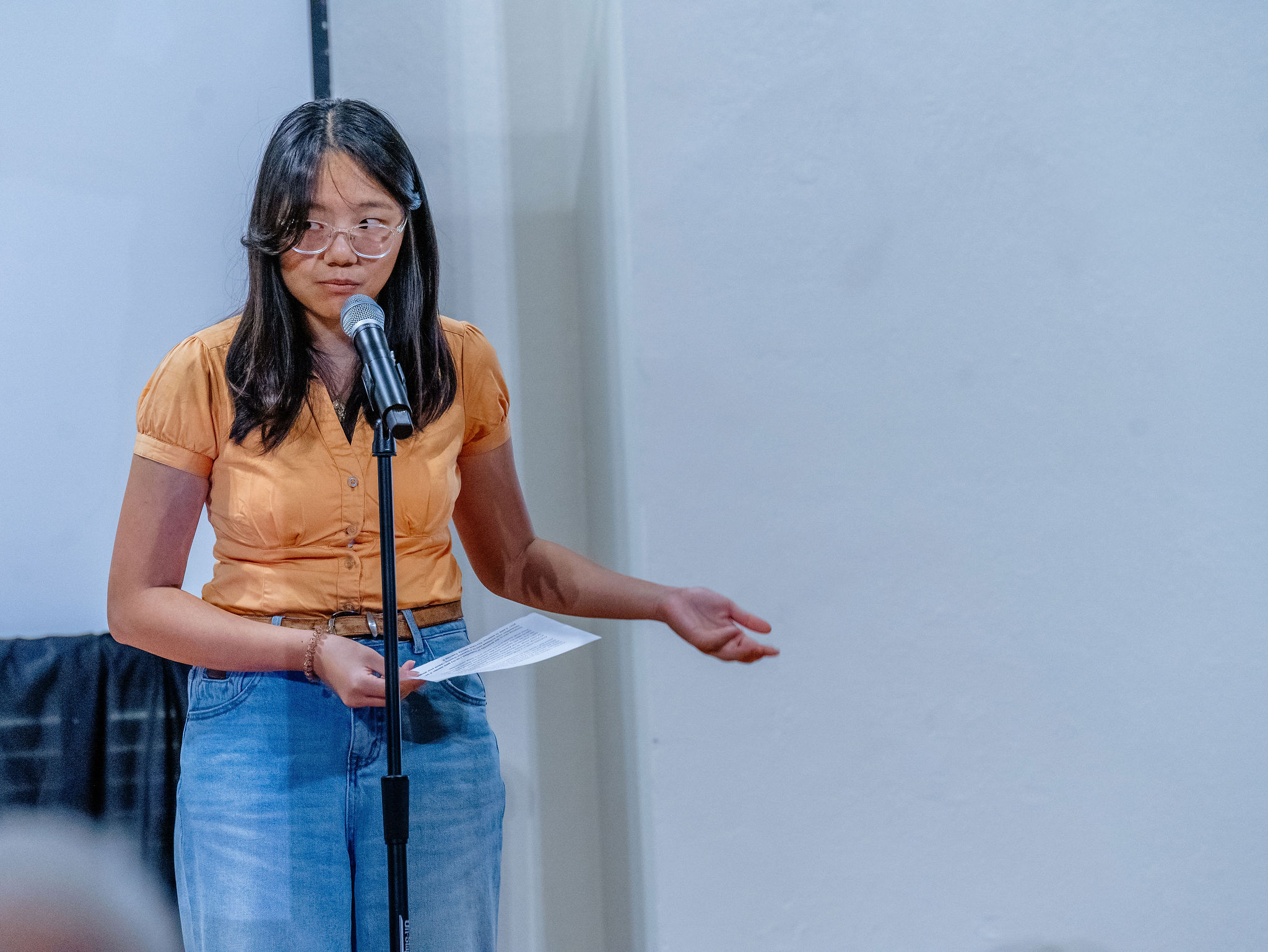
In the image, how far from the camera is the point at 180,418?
46.8 inches

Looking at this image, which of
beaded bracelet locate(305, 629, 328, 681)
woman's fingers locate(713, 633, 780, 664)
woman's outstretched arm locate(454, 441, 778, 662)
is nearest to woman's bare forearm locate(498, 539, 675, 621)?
woman's outstretched arm locate(454, 441, 778, 662)

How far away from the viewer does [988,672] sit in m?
1.62

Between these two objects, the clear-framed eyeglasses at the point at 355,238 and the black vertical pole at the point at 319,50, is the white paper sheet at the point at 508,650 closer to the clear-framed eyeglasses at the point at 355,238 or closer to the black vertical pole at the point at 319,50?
the clear-framed eyeglasses at the point at 355,238

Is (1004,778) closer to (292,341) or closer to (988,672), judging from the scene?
(988,672)

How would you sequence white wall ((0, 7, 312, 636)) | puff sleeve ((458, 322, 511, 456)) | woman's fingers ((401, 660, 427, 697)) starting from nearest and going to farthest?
woman's fingers ((401, 660, 427, 697)), puff sleeve ((458, 322, 511, 456)), white wall ((0, 7, 312, 636))

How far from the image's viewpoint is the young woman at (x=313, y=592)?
1128 mm

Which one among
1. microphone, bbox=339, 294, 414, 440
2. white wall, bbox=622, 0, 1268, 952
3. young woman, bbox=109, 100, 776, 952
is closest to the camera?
microphone, bbox=339, 294, 414, 440

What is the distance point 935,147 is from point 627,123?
0.51 metres

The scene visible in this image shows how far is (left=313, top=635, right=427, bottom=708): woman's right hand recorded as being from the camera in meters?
1.04

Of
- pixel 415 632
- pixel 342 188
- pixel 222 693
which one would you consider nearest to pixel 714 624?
pixel 415 632

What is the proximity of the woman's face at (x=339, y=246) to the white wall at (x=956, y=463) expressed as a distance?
435mm

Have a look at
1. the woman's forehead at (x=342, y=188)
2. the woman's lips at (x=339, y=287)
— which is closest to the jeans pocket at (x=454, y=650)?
the woman's lips at (x=339, y=287)

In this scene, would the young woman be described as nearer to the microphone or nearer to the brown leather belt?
the brown leather belt

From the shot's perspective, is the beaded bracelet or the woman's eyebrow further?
the woman's eyebrow
